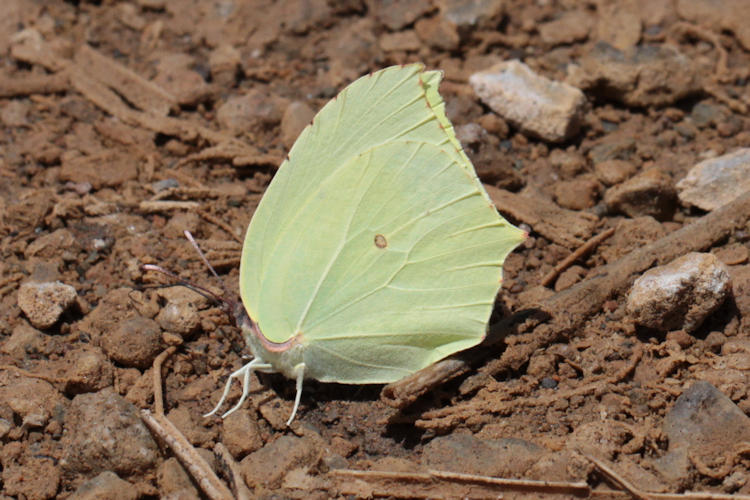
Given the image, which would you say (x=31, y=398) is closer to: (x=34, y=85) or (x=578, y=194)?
(x=34, y=85)

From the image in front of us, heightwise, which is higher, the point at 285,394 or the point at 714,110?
the point at 714,110

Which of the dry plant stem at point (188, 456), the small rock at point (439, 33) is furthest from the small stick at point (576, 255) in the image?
the small rock at point (439, 33)

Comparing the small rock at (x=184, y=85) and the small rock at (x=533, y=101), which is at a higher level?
the small rock at (x=533, y=101)

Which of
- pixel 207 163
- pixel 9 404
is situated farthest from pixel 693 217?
pixel 9 404

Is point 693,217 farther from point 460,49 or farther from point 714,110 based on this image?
point 460,49

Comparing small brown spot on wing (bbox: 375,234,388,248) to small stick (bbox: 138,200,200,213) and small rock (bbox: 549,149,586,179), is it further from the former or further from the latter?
small rock (bbox: 549,149,586,179)

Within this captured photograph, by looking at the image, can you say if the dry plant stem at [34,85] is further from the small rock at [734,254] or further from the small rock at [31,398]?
the small rock at [734,254]

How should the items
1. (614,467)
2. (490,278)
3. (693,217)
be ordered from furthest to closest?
(693,217) → (490,278) → (614,467)
